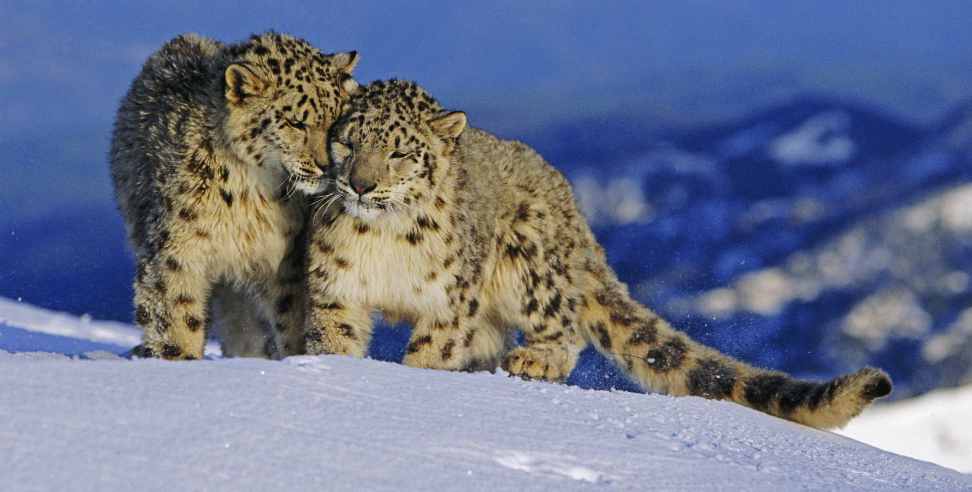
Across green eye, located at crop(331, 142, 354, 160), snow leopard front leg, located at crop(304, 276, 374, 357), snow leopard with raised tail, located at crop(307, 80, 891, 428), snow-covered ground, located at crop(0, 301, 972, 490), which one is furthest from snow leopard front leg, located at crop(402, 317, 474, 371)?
green eye, located at crop(331, 142, 354, 160)

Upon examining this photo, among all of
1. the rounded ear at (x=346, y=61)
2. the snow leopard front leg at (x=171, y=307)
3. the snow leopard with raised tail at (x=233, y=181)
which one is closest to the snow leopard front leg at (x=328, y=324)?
the snow leopard with raised tail at (x=233, y=181)

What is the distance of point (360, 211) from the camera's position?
6.38m

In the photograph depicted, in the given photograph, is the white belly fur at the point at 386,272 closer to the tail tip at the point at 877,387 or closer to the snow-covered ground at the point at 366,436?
the snow-covered ground at the point at 366,436

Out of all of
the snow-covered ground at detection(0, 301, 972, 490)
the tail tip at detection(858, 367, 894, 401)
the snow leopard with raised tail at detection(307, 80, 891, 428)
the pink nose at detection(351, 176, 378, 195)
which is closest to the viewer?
the snow-covered ground at detection(0, 301, 972, 490)

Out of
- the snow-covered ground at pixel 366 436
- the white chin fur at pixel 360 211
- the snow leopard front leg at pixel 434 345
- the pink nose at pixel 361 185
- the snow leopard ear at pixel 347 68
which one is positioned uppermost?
the snow leopard ear at pixel 347 68

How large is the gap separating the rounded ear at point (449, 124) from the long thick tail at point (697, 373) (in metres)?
1.53

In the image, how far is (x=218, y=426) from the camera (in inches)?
182

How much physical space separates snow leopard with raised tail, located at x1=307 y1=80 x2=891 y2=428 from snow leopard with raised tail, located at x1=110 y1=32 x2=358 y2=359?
214mm

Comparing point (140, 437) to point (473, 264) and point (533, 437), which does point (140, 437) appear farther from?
point (473, 264)

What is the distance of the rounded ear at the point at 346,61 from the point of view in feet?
22.4

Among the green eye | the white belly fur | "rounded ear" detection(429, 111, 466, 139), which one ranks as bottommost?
the white belly fur

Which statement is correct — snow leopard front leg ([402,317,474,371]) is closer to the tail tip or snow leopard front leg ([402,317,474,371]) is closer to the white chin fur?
the white chin fur

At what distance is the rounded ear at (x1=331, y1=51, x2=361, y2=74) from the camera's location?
6816mm

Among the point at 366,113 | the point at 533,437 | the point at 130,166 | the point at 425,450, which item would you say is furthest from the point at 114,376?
the point at 130,166
